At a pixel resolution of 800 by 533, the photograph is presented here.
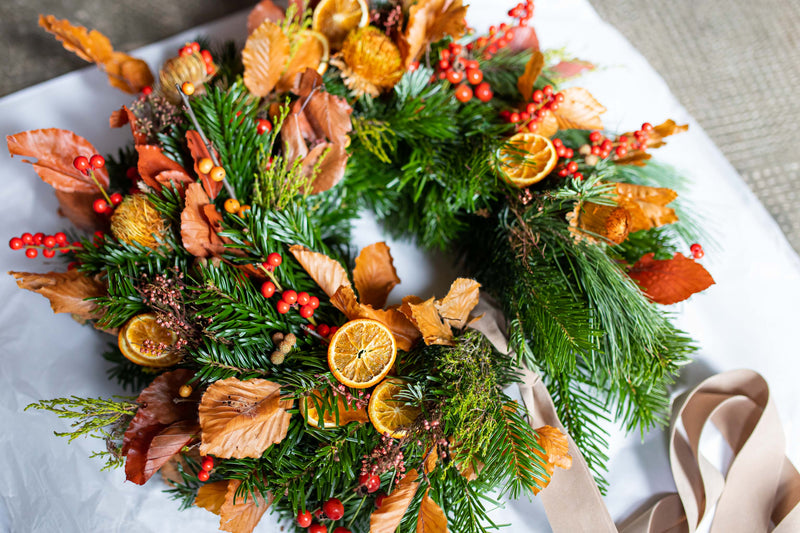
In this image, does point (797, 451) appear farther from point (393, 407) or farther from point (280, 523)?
point (280, 523)

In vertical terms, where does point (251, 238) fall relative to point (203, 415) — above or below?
above

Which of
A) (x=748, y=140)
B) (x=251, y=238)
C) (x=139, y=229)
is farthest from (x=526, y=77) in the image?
(x=748, y=140)

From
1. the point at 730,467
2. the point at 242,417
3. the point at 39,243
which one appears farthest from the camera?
the point at 730,467

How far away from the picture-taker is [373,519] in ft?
1.93

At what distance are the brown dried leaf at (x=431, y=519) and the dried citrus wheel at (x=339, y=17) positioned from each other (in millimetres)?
634

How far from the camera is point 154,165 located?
0.64 m

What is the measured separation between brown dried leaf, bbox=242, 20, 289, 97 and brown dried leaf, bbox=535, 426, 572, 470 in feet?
1.92

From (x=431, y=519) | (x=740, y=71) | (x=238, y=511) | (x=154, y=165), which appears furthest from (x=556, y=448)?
(x=740, y=71)

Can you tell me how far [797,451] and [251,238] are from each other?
90 cm

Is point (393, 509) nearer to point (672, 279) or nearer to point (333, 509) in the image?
point (333, 509)

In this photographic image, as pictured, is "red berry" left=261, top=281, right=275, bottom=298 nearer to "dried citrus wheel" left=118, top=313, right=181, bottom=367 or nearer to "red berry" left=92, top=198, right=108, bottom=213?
"dried citrus wheel" left=118, top=313, right=181, bottom=367

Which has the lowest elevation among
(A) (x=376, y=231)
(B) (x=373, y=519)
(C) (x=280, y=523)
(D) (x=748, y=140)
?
(C) (x=280, y=523)

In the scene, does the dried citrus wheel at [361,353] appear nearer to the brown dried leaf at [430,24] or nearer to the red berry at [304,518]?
the red berry at [304,518]

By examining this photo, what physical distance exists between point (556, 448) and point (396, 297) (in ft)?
1.04
